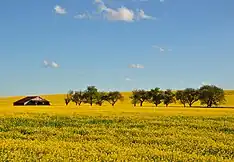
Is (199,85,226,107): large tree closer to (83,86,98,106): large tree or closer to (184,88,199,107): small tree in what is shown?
(184,88,199,107): small tree

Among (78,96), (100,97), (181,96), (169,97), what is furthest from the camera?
(78,96)

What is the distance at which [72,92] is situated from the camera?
166000 mm

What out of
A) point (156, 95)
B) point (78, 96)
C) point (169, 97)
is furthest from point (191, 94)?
point (78, 96)

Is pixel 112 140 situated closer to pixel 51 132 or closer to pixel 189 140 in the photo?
pixel 189 140

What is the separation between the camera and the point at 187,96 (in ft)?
458

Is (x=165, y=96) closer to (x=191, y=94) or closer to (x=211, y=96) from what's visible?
(x=191, y=94)

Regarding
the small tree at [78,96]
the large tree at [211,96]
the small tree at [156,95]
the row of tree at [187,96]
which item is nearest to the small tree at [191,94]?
the row of tree at [187,96]

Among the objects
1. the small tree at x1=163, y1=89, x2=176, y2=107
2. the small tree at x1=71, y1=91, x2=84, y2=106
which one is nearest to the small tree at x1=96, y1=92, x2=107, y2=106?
the small tree at x1=71, y1=91, x2=84, y2=106

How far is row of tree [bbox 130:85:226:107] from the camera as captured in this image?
434ft

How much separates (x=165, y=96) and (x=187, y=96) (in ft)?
24.2

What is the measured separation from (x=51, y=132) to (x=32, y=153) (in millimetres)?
10749

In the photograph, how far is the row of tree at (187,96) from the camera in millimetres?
132250

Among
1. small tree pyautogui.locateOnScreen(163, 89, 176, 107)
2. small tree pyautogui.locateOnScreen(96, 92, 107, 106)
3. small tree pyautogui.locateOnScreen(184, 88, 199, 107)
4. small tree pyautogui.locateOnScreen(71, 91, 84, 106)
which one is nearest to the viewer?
small tree pyautogui.locateOnScreen(184, 88, 199, 107)

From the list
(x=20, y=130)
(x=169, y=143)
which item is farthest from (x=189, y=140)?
(x=20, y=130)
